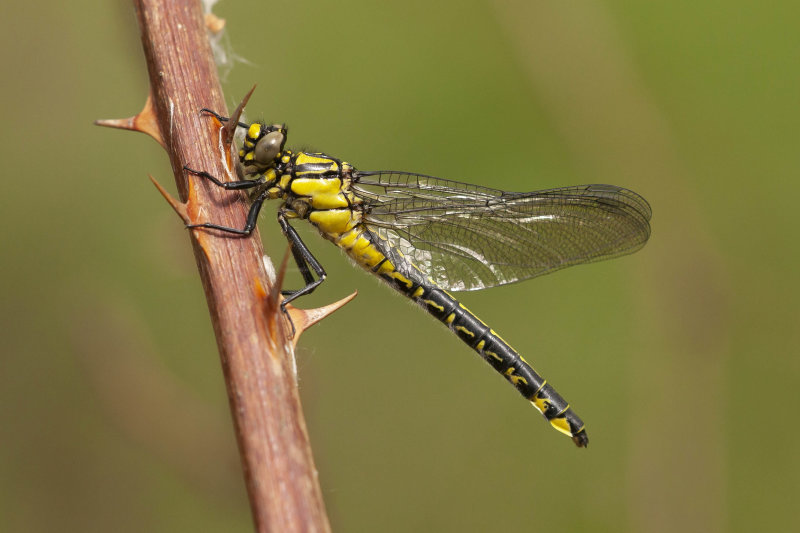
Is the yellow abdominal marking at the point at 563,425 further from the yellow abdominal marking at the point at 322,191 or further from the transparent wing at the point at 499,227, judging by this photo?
the yellow abdominal marking at the point at 322,191

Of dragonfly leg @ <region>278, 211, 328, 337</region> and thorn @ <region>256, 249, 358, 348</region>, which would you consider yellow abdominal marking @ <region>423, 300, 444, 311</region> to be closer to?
dragonfly leg @ <region>278, 211, 328, 337</region>

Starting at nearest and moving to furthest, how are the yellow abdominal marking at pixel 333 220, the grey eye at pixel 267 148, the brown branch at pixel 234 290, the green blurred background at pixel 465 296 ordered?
the brown branch at pixel 234 290, the grey eye at pixel 267 148, the yellow abdominal marking at pixel 333 220, the green blurred background at pixel 465 296

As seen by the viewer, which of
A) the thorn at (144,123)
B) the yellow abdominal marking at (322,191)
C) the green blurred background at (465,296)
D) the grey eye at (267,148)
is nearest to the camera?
the thorn at (144,123)

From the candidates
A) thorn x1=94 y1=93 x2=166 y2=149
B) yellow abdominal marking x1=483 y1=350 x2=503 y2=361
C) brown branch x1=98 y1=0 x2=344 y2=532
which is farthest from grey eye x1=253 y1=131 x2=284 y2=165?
yellow abdominal marking x1=483 y1=350 x2=503 y2=361

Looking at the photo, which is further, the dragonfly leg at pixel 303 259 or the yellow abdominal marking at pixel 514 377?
the yellow abdominal marking at pixel 514 377

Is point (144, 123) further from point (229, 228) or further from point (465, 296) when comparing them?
point (465, 296)

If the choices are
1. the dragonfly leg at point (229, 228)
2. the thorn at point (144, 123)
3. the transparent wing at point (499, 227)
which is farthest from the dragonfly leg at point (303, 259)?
the thorn at point (144, 123)

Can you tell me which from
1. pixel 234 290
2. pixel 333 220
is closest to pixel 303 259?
pixel 333 220

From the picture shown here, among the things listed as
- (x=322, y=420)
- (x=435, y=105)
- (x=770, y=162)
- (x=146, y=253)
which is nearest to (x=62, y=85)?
(x=146, y=253)
